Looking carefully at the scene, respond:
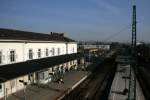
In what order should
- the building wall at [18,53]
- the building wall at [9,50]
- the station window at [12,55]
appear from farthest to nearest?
the station window at [12,55] < the building wall at [9,50] < the building wall at [18,53]

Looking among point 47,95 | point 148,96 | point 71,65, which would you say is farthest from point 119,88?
point 71,65

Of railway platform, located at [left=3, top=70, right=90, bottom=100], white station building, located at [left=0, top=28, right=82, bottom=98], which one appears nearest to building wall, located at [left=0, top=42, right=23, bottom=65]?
white station building, located at [left=0, top=28, right=82, bottom=98]

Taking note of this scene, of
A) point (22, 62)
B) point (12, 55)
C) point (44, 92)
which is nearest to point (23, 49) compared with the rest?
point (22, 62)

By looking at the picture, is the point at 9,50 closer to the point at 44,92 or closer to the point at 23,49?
the point at 23,49

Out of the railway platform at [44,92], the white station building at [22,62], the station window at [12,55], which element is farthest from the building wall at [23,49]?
the railway platform at [44,92]

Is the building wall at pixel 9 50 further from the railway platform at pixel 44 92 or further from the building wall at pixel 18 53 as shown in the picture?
the railway platform at pixel 44 92

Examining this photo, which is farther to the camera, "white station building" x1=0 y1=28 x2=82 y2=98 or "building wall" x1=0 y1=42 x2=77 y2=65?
"building wall" x1=0 y1=42 x2=77 y2=65

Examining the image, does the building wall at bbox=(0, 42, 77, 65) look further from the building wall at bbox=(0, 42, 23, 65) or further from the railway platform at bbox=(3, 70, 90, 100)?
the railway platform at bbox=(3, 70, 90, 100)

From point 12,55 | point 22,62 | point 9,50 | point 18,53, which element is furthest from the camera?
point 22,62

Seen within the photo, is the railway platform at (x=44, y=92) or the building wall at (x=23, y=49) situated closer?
the railway platform at (x=44, y=92)

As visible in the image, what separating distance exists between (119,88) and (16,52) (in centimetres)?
1397

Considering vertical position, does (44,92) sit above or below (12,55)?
below

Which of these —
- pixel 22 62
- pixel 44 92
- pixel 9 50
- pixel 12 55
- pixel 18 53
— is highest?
pixel 9 50

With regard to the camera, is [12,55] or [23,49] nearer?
[12,55]
